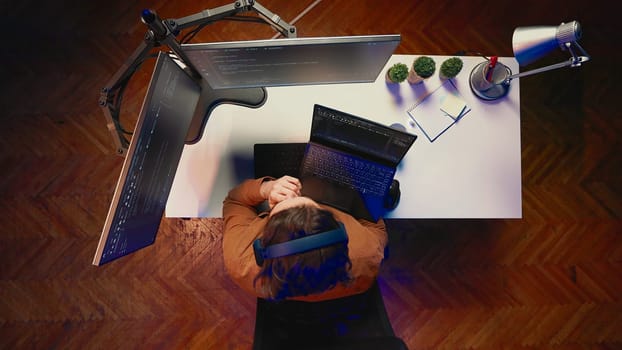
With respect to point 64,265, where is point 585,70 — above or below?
above

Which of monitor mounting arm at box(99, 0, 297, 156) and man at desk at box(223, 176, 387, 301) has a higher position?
monitor mounting arm at box(99, 0, 297, 156)

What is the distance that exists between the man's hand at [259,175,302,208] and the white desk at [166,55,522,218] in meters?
0.13

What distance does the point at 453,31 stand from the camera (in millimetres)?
2178

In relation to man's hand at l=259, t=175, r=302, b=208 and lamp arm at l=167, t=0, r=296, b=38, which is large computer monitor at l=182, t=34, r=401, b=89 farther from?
man's hand at l=259, t=175, r=302, b=208

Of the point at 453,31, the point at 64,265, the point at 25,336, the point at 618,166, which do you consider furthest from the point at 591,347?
the point at 25,336

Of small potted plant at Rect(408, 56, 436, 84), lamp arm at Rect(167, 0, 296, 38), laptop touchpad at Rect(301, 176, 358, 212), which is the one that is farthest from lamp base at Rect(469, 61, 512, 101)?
lamp arm at Rect(167, 0, 296, 38)

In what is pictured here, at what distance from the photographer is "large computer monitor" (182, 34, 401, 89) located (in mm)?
935

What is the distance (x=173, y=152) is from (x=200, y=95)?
0.26m

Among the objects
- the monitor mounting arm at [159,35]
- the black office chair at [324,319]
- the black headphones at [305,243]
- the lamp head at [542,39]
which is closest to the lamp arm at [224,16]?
the monitor mounting arm at [159,35]

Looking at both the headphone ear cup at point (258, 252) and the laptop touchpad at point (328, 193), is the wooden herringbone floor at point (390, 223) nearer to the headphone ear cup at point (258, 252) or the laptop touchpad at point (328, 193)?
the laptop touchpad at point (328, 193)

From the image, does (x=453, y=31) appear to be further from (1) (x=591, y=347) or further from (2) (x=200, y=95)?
(1) (x=591, y=347)

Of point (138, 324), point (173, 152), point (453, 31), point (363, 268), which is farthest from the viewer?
point (453, 31)

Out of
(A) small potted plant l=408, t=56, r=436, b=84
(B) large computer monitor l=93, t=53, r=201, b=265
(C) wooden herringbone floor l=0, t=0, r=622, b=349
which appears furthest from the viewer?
(C) wooden herringbone floor l=0, t=0, r=622, b=349

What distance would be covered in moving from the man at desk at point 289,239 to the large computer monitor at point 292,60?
1.16 ft
